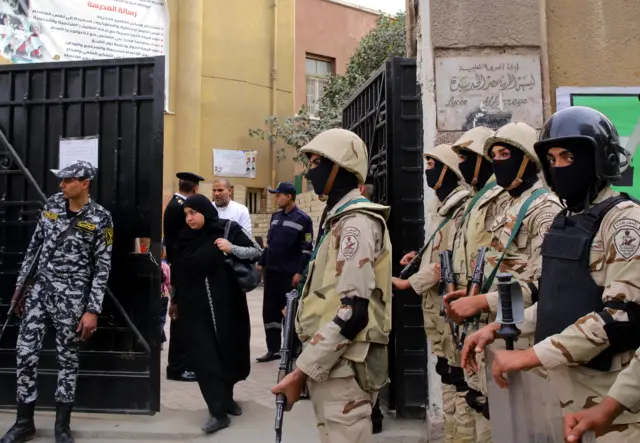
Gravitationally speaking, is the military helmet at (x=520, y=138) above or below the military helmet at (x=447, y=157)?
below

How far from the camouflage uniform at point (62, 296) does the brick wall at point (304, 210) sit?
9587 millimetres

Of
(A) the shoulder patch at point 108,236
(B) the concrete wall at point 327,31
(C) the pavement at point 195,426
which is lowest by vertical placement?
(C) the pavement at point 195,426

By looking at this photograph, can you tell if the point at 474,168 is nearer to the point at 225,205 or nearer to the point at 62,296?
the point at 62,296

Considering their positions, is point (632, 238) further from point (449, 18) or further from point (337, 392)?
point (449, 18)

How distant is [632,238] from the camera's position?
1707 millimetres

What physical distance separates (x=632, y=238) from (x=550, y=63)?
322 centimetres

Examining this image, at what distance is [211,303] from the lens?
14.6 feet

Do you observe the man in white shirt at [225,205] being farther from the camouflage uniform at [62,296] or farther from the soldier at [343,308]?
the soldier at [343,308]

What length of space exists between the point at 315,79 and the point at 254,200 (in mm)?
4958

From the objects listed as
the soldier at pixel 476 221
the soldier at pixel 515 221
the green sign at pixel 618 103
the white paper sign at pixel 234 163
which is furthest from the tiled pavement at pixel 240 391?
the white paper sign at pixel 234 163

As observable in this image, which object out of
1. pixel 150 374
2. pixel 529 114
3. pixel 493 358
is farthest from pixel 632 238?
pixel 150 374

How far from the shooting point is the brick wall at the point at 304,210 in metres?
15.2

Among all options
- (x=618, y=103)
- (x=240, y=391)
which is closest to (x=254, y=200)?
(x=240, y=391)

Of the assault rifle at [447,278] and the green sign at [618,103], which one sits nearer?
the assault rifle at [447,278]
